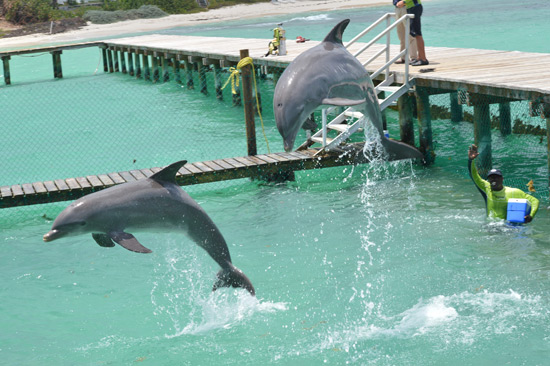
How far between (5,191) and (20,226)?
2.38ft

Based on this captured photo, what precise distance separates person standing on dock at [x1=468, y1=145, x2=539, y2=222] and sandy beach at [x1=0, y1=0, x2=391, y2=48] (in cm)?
4655

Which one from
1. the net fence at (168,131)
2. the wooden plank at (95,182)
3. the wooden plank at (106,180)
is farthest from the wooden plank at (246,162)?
the wooden plank at (95,182)

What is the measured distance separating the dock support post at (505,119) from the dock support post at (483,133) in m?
3.41

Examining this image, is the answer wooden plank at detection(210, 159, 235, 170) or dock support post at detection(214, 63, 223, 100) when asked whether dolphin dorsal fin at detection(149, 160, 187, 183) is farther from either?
dock support post at detection(214, 63, 223, 100)

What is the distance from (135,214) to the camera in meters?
6.02

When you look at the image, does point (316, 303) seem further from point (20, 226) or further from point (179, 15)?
point (179, 15)

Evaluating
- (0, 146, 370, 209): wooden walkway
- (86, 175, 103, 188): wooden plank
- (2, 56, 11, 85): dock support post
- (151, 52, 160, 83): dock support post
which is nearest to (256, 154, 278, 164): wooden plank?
(0, 146, 370, 209): wooden walkway

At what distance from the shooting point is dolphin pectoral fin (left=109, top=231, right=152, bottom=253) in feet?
18.4

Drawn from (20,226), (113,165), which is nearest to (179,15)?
(113,165)

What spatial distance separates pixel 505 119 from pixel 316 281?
25.9 ft

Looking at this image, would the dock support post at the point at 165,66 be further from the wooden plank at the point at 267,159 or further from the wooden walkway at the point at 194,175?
the wooden walkway at the point at 194,175

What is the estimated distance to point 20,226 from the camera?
11523 mm

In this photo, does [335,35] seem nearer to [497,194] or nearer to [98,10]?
[497,194]

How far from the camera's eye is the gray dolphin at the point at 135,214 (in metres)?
5.85
